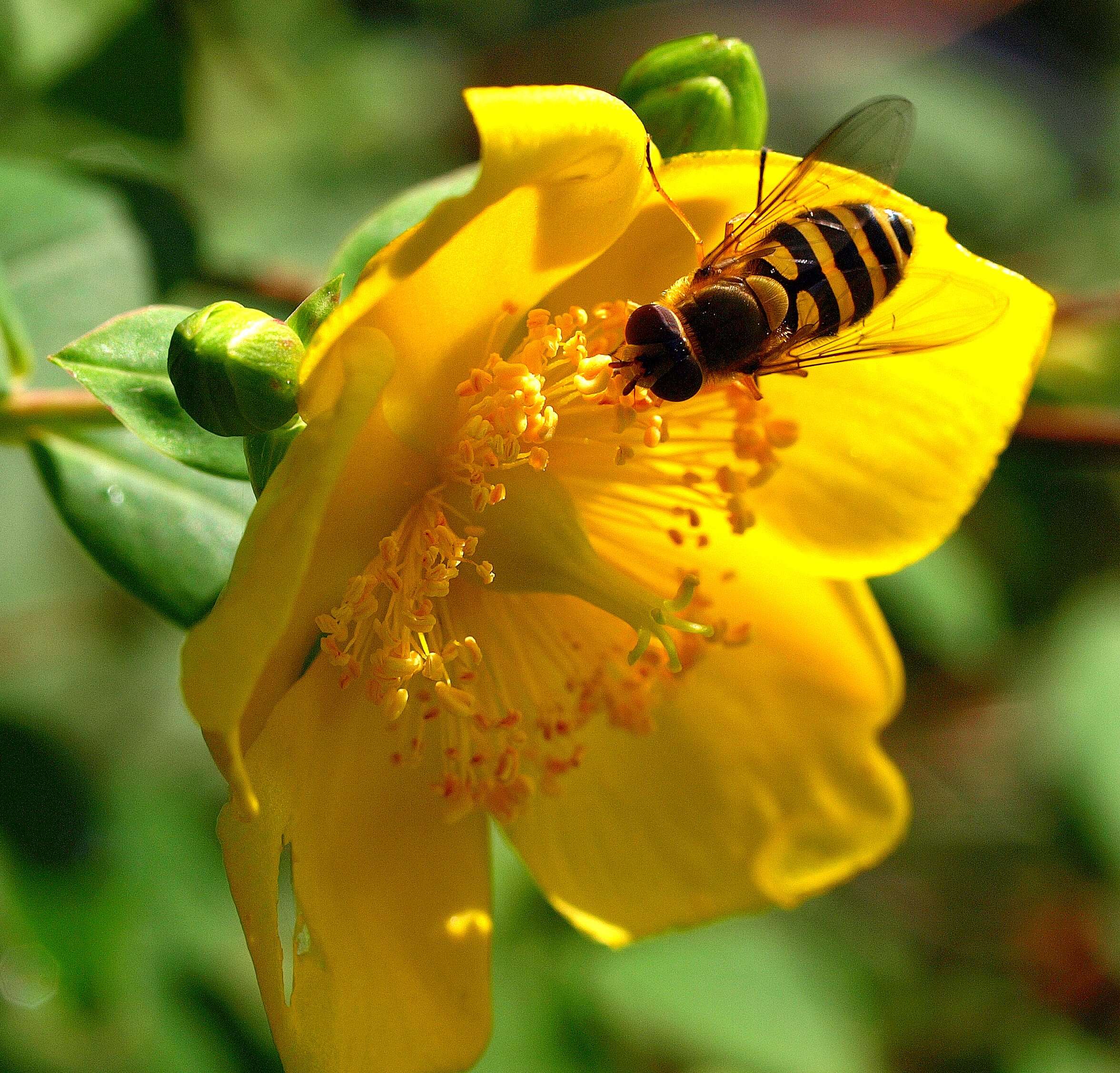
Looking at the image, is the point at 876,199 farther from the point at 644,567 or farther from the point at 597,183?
the point at 644,567

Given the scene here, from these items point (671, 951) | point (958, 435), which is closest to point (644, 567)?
point (958, 435)

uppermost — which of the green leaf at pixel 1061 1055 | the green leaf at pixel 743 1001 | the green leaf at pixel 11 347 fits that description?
the green leaf at pixel 11 347

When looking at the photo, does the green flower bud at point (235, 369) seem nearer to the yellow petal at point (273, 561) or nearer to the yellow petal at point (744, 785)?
the yellow petal at point (273, 561)

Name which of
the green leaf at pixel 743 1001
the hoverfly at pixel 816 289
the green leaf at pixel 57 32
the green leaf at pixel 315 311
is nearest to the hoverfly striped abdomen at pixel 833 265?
the hoverfly at pixel 816 289

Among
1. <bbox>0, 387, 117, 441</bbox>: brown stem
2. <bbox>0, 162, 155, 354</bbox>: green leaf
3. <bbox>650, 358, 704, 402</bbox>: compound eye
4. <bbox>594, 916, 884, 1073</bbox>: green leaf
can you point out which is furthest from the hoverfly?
<bbox>594, 916, 884, 1073</bbox>: green leaf

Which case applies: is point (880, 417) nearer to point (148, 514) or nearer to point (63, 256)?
point (148, 514)
